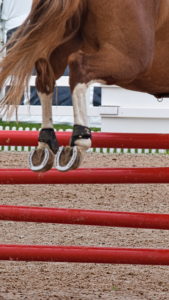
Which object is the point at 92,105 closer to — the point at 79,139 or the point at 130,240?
the point at 130,240

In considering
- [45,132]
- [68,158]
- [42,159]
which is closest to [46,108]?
[45,132]

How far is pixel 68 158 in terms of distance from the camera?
411 centimetres

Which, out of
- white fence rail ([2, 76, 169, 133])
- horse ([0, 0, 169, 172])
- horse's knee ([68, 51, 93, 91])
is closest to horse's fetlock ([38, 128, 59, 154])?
horse ([0, 0, 169, 172])

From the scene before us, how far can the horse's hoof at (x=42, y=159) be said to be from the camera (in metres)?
4.27

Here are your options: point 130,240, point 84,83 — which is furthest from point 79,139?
point 130,240

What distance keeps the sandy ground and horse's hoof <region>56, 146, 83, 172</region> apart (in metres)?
1.27

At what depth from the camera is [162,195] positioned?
840 cm

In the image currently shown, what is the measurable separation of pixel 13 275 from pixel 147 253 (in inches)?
48.2

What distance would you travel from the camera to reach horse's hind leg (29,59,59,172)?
14.0 feet

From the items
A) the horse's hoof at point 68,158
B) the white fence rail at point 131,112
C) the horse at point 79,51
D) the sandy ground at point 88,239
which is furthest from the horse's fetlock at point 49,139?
the white fence rail at point 131,112

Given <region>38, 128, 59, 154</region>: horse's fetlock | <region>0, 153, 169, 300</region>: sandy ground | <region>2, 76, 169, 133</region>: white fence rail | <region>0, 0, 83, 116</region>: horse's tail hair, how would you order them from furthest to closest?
<region>2, 76, 169, 133</region>: white fence rail, <region>0, 153, 169, 300</region>: sandy ground, <region>38, 128, 59, 154</region>: horse's fetlock, <region>0, 0, 83, 116</region>: horse's tail hair

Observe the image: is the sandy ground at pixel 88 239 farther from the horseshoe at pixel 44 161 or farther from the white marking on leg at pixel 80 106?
the white marking on leg at pixel 80 106

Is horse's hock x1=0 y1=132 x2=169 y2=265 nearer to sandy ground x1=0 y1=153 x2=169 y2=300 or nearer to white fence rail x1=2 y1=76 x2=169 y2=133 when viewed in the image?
sandy ground x1=0 y1=153 x2=169 y2=300

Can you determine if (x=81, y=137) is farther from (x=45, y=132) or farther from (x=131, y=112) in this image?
(x=131, y=112)
